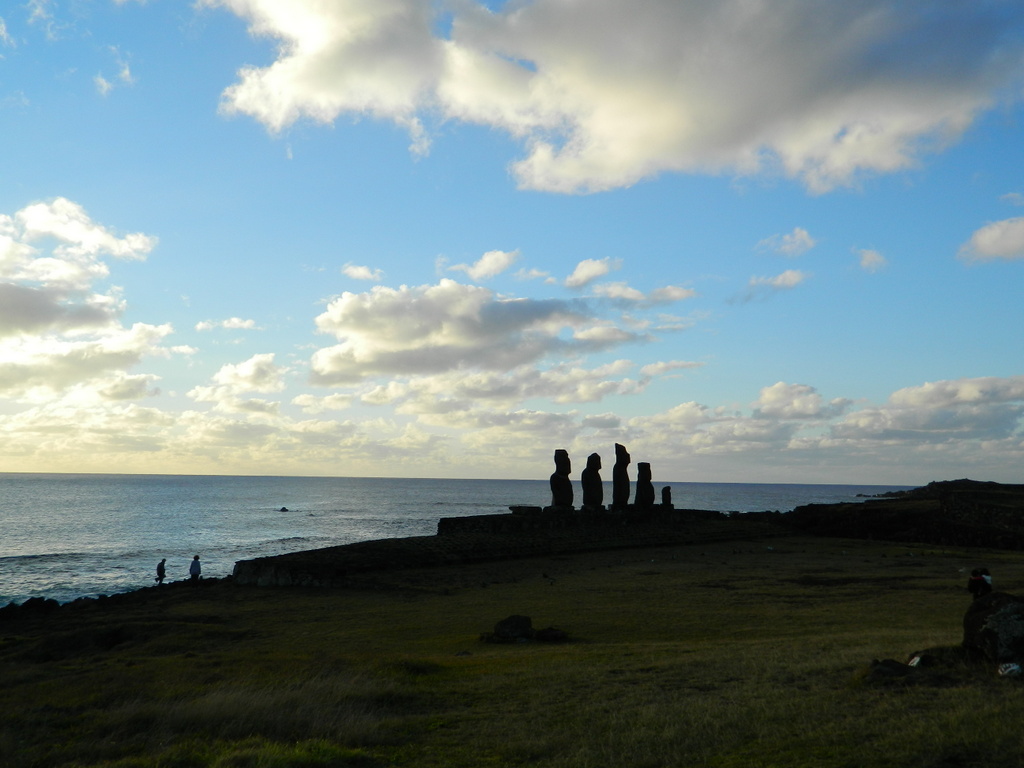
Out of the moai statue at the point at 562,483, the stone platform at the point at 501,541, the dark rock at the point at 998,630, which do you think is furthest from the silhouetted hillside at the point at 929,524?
the dark rock at the point at 998,630

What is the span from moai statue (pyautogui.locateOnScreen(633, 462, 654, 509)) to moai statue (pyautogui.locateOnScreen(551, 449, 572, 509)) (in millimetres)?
5539

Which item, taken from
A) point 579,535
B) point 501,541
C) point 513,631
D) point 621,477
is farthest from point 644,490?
point 513,631

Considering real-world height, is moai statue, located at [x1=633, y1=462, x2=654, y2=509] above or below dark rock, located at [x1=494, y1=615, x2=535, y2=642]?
above

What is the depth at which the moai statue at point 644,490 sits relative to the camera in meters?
54.8

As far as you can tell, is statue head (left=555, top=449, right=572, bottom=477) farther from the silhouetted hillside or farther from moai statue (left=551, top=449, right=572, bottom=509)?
the silhouetted hillside

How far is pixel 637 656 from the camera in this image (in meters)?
13.6

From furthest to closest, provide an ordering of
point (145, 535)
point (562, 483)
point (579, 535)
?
point (145, 535)
point (562, 483)
point (579, 535)

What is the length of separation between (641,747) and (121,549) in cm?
5526

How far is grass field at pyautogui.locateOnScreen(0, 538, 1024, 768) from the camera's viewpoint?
26.2ft

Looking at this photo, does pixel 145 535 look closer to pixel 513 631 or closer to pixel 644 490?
pixel 644 490

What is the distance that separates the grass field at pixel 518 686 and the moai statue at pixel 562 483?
27805mm

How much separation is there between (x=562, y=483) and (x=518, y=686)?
136 feet

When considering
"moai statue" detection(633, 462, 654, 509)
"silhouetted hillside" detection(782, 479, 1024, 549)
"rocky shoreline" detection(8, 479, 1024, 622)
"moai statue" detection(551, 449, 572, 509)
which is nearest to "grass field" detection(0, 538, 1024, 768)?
"rocky shoreline" detection(8, 479, 1024, 622)

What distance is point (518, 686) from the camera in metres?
11.5
